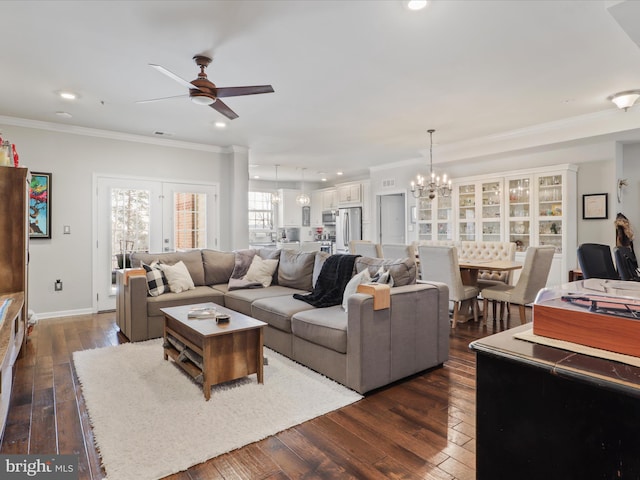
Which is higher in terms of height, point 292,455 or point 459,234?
point 459,234

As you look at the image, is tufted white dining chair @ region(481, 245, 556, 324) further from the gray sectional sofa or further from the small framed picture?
the small framed picture

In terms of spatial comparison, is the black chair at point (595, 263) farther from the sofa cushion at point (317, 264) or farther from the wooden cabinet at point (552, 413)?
the wooden cabinet at point (552, 413)

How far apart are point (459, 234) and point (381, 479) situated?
5.56m

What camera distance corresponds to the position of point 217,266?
4.89 metres

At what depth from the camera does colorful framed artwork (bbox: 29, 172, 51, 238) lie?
192 inches

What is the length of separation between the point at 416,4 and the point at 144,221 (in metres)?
4.94

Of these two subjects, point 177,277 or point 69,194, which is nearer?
point 177,277

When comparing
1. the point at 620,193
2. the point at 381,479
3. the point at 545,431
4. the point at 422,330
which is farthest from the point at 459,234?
the point at 545,431

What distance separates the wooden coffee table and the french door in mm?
3131

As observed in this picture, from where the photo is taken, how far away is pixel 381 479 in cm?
175

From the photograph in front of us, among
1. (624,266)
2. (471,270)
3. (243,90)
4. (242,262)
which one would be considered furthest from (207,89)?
(624,266)

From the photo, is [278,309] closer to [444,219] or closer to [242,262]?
[242,262]

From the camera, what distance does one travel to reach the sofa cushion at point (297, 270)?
4.27 m

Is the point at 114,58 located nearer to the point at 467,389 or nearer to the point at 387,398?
the point at 387,398
